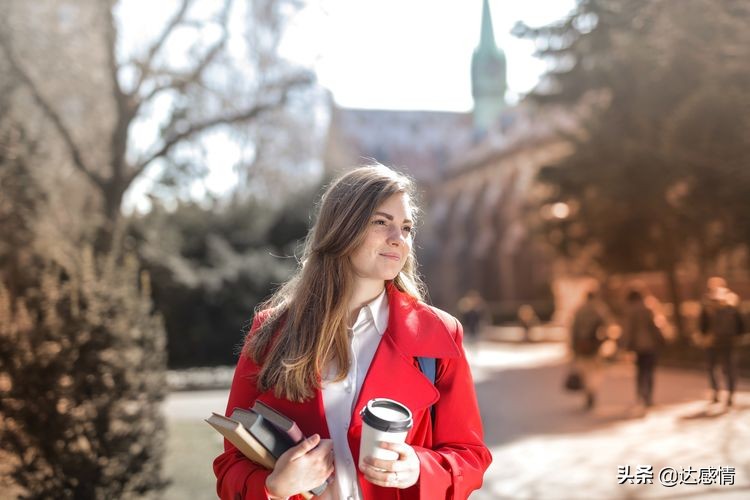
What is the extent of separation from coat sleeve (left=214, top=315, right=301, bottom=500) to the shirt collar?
0.34 m

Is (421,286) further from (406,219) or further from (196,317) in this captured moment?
(196,317)

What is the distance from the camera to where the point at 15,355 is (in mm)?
6344

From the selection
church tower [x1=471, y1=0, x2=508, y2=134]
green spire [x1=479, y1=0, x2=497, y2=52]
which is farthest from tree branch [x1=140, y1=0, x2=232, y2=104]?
church tower [x1=471, y1=0, x2=508, y2=134]

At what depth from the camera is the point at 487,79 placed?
323ft

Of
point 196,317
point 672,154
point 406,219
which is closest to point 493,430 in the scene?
point 672,154

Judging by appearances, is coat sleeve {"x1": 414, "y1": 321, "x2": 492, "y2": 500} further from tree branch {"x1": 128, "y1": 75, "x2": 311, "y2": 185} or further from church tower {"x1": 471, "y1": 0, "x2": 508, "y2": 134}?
church tower {"x1": 471, "y1": 0, "x2": 508, "y2": 134}

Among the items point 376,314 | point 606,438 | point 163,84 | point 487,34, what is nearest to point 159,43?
point 163,84

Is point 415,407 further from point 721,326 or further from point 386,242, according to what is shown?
point 721,326

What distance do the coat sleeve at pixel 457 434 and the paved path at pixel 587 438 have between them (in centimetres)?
590

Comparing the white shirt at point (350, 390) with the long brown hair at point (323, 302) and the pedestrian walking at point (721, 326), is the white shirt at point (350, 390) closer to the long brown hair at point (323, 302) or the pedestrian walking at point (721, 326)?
the long brown hair at point (323, 302)

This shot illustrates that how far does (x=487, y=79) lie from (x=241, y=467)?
99309 millimetres

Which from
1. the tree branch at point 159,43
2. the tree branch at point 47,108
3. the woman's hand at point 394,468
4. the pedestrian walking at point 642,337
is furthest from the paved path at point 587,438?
the tree branch at point 159,43

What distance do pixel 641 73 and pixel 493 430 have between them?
9.46m

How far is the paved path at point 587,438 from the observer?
27.0 feet
